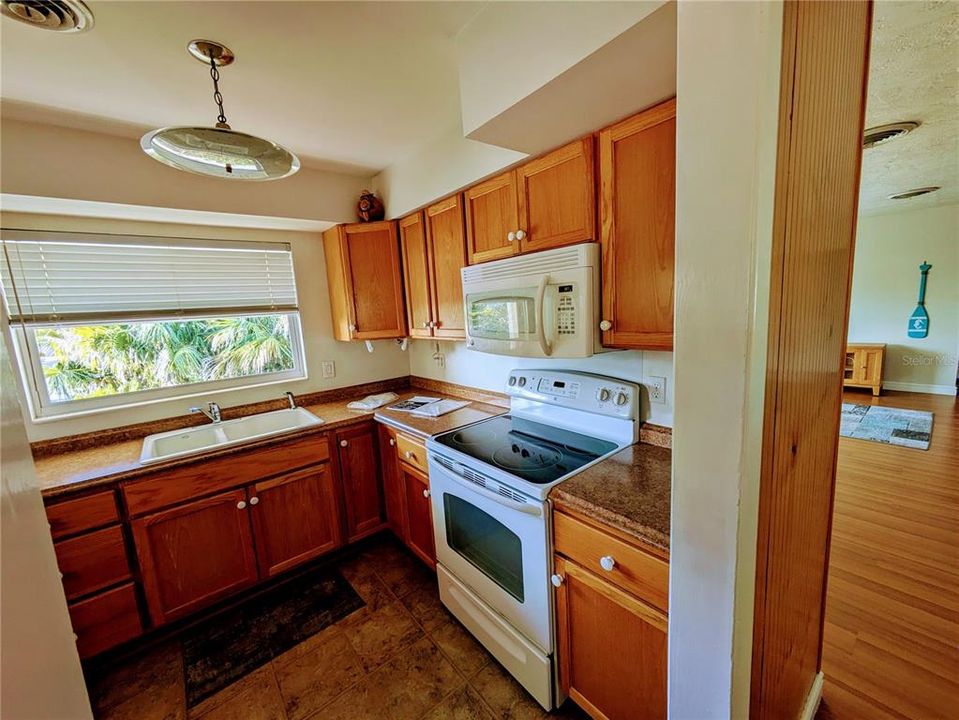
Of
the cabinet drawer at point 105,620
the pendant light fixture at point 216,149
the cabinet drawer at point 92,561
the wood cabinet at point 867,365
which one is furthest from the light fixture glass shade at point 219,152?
the wood cabinet at point 867,365

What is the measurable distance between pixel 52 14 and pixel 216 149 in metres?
0.52

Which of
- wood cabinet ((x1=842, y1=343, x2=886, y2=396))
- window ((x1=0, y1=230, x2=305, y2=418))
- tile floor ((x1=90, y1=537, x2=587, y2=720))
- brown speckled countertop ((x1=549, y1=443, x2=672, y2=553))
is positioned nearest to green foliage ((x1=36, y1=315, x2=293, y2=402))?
window ((x1=0, y1=230, x2=305, y2=418))

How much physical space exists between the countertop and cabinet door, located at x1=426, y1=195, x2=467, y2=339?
492mm

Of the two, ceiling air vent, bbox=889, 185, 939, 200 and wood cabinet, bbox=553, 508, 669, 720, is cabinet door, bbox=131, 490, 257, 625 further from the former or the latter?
ceiling air vent, bbox=889, 185, 939, 200

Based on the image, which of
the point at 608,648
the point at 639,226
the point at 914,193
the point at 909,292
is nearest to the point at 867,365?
the point at 909,292

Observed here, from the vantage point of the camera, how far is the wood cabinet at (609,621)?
105cm

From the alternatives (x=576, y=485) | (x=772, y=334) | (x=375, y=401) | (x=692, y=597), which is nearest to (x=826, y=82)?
(x=772, y=334)

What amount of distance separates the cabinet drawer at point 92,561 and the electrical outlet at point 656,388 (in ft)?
7.89

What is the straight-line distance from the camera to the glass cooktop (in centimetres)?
144

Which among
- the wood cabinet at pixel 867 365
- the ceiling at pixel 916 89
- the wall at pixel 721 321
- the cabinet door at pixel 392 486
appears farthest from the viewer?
the wood cabinet at pixel 867 365

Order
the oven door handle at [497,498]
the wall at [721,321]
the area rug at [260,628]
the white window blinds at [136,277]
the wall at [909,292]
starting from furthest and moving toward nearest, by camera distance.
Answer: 1. the wall at [909,292]
2. the white window blinds at [136,277]
3. the area rug at [260,628]
4. the oven door handle at [497,498]
5. the wall at [721,321]

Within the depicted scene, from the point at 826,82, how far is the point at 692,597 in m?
1.05

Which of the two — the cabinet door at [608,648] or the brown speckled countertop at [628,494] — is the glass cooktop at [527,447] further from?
the cabinet door at [608,648]

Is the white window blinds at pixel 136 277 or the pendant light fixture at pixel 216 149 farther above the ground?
the pendant light fixture at pixel 216 149
